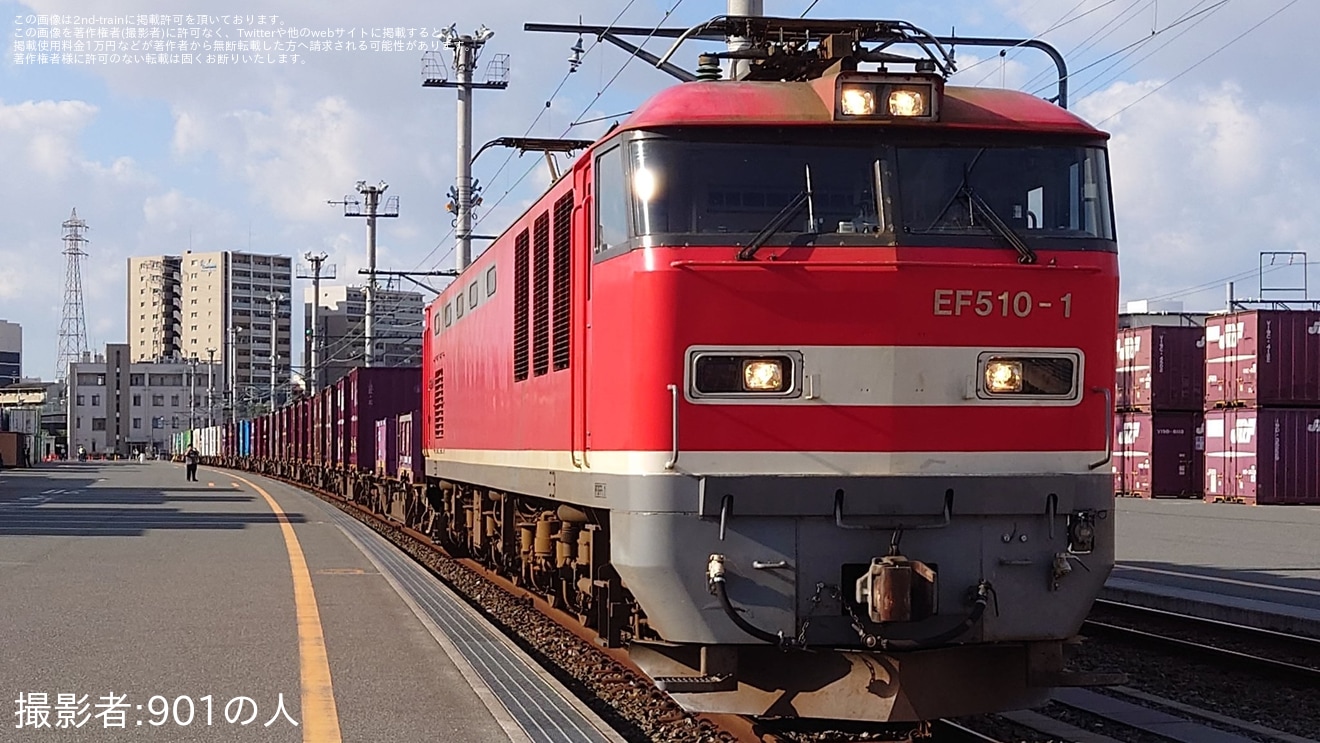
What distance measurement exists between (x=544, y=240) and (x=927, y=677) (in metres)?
4.30

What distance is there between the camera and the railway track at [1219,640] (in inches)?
440

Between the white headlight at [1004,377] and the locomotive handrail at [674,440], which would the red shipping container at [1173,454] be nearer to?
the white headlight at [1004,377]

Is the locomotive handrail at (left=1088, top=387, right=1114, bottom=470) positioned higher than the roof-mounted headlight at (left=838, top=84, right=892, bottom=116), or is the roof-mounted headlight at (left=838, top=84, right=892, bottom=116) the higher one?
the roof-mounted headlight at (left=838, top=84, right=892, bottom=116)

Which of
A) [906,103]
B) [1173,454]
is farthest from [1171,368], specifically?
[906,103]

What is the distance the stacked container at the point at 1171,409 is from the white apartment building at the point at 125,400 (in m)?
115

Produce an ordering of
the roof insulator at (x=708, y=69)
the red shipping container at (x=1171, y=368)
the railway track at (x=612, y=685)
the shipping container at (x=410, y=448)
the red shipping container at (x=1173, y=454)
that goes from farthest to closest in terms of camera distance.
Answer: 1. the red shipping container at (x=1173, y=454)
2. the red shipping container at (x=1171, y=368)
3. the shipping container at (x=410, y=448)
4. the roof insulator at (x=708, y=69)
5. the railway track at (x=612, y=685)

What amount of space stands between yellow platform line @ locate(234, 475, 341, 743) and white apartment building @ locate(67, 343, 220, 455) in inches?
5109

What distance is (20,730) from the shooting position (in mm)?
7734

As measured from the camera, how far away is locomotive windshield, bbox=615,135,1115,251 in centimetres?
761

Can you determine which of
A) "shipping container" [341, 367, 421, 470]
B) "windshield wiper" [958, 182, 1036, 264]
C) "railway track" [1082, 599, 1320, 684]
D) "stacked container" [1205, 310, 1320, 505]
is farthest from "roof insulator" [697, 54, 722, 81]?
"stacked container" [1205, 310, 1320, 505]

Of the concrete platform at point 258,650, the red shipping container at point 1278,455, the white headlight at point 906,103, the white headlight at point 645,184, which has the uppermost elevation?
the white headlight at point 906,103

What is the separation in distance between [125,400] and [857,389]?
142228mm

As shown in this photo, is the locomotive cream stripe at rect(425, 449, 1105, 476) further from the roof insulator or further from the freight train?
the roof insulator

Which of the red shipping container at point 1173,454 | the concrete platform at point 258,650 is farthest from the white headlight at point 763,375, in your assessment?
the red shipping container at point 1173,454
